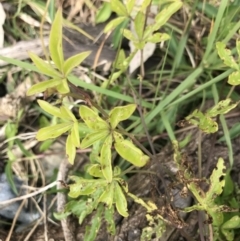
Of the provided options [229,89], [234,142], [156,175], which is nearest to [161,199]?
[156,175]

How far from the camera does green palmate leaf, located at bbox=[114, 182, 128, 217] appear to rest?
1.17 meters

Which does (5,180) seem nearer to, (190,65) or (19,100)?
(19,100)

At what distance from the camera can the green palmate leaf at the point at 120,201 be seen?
3.82 feet

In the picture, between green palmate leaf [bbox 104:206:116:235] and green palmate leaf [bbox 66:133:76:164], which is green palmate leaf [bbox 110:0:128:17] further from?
green palmate leaf [bbox 104:206:116:235]

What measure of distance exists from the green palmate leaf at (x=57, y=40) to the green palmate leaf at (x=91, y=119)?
113 millimetres

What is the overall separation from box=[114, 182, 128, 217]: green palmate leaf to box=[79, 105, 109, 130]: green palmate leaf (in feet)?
0.56

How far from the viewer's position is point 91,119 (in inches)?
43.1

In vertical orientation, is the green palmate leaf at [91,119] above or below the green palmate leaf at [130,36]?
below

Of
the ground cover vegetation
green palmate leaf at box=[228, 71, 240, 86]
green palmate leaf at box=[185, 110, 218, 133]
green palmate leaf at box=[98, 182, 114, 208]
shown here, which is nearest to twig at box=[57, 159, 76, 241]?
the ground cover vegetation

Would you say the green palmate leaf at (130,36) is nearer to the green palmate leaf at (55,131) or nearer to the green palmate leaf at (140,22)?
the green palmate leaf at (140,22)

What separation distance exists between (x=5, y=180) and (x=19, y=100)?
0.26 meters

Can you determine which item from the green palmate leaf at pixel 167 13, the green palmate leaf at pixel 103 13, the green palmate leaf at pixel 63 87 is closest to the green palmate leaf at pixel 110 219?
the green palmate leaf at pixel 63 87

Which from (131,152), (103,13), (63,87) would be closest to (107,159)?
(131,152)

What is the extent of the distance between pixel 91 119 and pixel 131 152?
0.12 meters
